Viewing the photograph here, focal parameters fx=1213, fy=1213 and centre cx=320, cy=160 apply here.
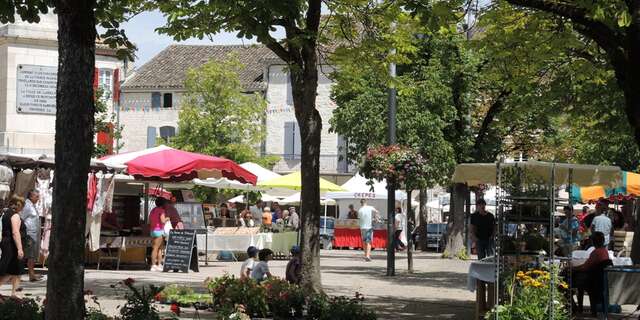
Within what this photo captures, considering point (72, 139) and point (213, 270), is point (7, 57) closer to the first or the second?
point (213, 270)

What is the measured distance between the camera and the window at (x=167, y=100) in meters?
77.6

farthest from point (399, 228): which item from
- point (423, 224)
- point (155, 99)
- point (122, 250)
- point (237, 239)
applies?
point (155, 99)

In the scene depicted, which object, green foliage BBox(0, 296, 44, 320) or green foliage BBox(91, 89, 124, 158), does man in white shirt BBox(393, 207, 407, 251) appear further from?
green foliage BBox(0, 296, 44, 320)

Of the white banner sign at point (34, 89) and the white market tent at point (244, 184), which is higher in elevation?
the white banner sign at point (34, 89)

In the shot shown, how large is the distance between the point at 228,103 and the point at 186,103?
2.44 m

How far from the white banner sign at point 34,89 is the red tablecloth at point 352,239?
635 inches

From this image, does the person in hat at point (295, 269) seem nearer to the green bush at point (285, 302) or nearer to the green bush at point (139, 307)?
the green bush at point (285, 302)

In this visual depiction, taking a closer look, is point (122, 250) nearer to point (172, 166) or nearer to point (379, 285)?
point (172, 166)

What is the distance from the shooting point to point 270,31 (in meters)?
14.5

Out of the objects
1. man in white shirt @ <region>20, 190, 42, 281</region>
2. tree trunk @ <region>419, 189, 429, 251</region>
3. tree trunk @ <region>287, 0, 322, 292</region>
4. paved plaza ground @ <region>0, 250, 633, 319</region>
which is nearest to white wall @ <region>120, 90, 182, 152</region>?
tree trunk @ <region>419, 189, 429, 251</region>

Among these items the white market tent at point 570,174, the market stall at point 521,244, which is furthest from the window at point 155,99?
the market stall at point 521,244

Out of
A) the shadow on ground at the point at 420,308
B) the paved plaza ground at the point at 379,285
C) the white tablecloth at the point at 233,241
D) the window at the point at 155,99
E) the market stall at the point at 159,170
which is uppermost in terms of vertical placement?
the window at the point at 155,99

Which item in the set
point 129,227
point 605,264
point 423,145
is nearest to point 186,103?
point 423,145

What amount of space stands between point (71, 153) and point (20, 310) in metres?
3.42
